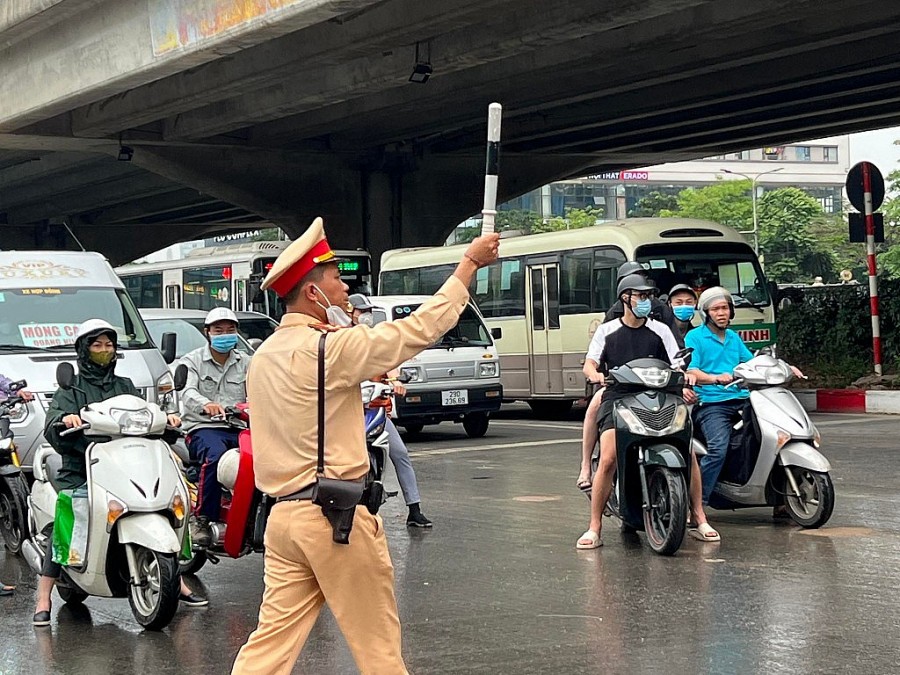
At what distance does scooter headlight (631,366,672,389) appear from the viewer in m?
8.86

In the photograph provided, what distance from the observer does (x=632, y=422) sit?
8.84 meters

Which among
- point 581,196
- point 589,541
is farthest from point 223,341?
point 581,196

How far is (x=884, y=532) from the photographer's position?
944cm

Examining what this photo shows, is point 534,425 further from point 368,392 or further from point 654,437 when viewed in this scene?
point 654,437

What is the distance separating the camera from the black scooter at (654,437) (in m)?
8.75

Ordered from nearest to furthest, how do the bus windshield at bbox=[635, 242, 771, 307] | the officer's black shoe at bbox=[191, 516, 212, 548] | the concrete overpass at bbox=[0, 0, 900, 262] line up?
the officer's black shoe at bbox=[191, 516, 212, 548] → the concrete overpass at bbox=[0, 0, 900, 262] → the bus windshield at bbox=[635, 242, 771, 307]

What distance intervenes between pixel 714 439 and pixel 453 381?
9.34m

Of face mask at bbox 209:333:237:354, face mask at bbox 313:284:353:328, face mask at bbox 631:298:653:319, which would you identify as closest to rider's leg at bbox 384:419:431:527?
face mask at bbox 209:333:237:354

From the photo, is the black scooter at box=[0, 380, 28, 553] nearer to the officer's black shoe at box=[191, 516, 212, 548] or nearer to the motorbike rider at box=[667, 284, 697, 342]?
the officer's black shoe at box=[191, 516, 212, 548]

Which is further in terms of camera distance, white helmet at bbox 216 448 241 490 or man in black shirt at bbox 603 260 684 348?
man in black shirt at bbox 603 260 684 348

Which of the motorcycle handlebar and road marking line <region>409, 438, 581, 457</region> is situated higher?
the motorcycle handlebar

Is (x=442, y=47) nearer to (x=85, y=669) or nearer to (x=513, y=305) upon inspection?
(x=513, y=305)

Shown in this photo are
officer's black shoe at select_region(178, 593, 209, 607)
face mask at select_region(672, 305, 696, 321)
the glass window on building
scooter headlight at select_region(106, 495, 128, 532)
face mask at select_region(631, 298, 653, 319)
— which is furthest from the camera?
the glass window on building

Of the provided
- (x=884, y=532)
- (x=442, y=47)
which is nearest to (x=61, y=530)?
(x=884, y=532)
